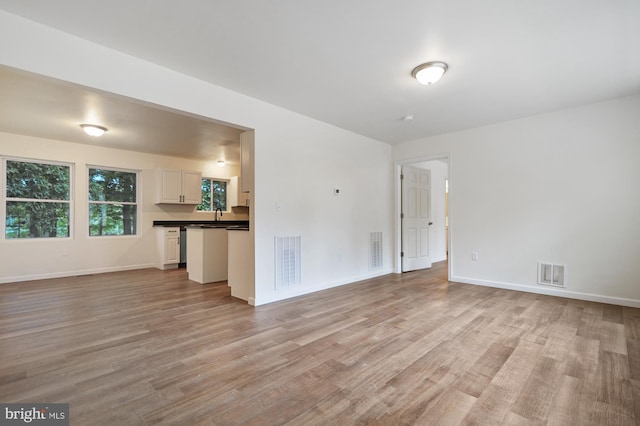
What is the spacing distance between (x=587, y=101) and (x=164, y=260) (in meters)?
7.71

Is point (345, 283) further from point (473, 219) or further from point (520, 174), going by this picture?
point (520, 174)

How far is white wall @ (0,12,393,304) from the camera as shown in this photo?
2332mm

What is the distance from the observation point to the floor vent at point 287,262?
3.88 metres

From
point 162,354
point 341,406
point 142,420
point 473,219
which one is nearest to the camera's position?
point 142,420

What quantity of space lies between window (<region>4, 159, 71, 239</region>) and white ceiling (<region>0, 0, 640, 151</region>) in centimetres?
453

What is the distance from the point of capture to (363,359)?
2234 mm

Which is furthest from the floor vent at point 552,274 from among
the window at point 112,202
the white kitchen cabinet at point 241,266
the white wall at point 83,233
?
the window at point 112,202

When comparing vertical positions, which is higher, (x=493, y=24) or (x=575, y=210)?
(x=493, y=24)

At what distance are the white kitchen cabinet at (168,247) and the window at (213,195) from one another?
3.64 feet

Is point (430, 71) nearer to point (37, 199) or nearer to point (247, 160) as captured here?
point (247, 160)

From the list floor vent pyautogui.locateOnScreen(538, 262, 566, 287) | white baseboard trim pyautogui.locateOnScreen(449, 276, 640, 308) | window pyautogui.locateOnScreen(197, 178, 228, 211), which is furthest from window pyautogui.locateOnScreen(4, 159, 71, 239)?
floor vent pyautogui.locateOnScreen(538, 262, 566, 287)

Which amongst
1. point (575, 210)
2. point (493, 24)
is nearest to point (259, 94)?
point (493, 24)

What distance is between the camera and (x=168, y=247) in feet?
21.0
